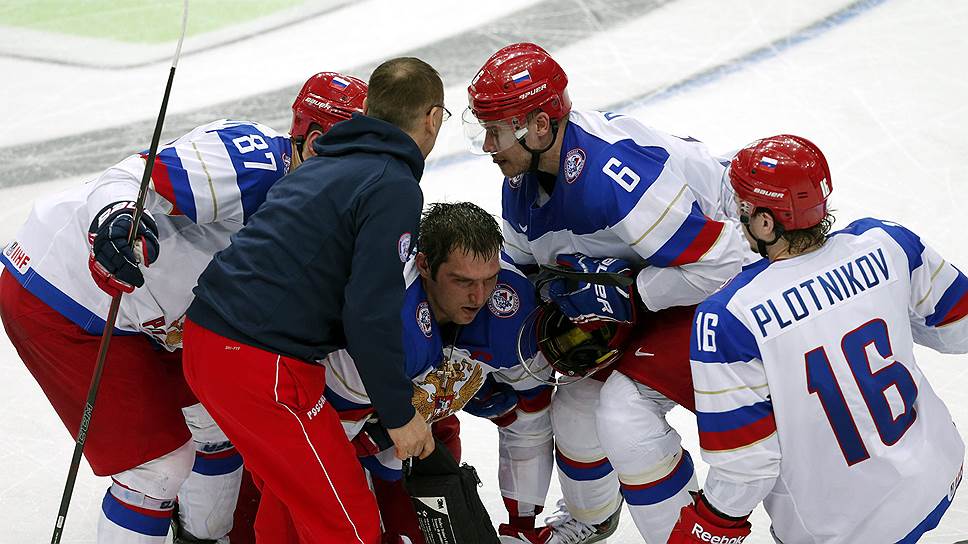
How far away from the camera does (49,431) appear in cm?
373

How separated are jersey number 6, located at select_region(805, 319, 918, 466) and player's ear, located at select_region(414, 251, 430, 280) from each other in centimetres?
94

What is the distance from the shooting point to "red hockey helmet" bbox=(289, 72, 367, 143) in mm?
2881

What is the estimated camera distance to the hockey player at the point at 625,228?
2.70 metres

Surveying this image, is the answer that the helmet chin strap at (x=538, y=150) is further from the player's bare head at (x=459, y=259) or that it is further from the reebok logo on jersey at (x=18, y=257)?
the reebok logo on jersey at (x=18, y=257)

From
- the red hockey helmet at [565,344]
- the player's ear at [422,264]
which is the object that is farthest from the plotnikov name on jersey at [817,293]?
the player's ear at [422,264]

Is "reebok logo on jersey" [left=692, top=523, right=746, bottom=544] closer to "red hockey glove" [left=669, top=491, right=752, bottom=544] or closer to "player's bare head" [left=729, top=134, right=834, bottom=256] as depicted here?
"red hockey glove" [left=669, top=491, right=752, bottom=544]

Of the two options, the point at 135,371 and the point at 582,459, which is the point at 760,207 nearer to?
the point at 582,459

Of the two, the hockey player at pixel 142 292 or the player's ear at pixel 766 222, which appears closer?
the player's ear at pixel 766 222

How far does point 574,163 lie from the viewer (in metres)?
2.78

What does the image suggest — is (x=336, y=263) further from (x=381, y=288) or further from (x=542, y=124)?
(x=542, y=124)

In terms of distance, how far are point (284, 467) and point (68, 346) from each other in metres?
0.67

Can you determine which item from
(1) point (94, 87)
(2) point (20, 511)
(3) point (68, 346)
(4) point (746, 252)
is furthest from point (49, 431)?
(1) point (94, 87)

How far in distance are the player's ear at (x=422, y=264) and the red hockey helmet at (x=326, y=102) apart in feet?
1.23

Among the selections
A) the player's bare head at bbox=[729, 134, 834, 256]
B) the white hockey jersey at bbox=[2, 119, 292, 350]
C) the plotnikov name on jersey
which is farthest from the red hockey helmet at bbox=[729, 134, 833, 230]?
the white hockey jersey at bbox=[2, 119, 292, 350]
